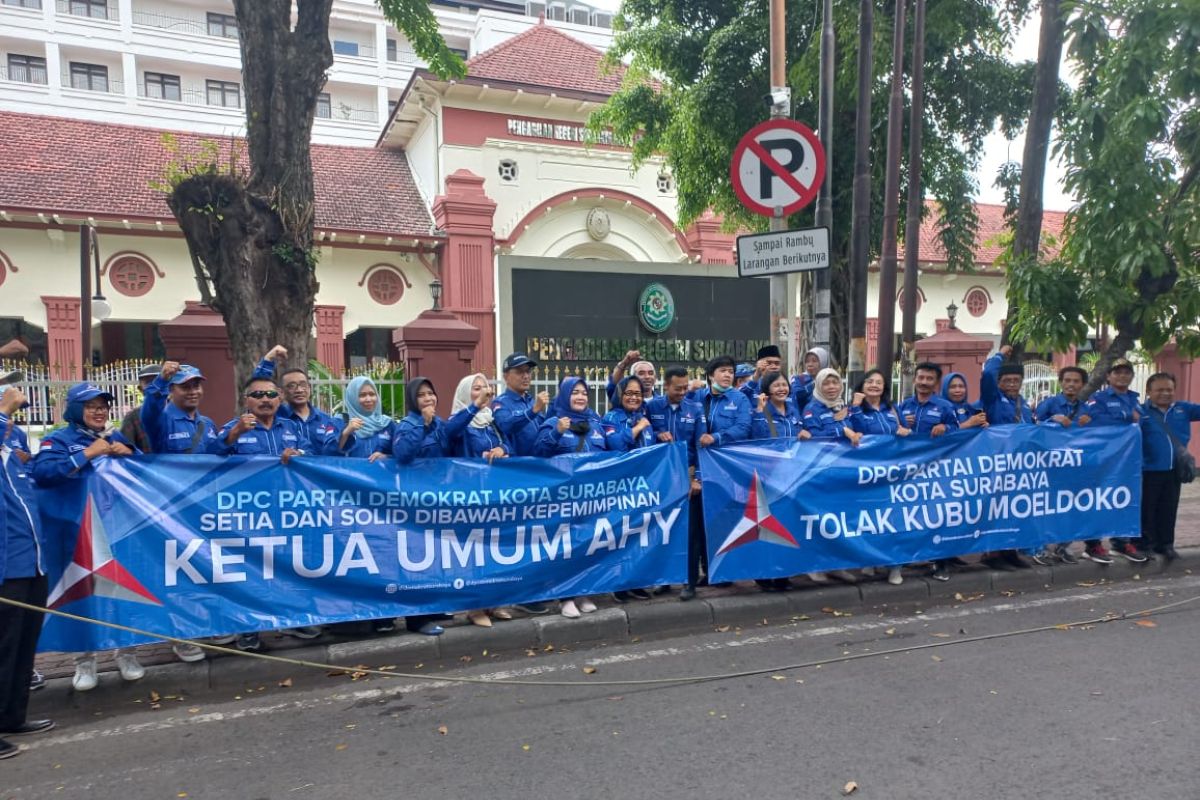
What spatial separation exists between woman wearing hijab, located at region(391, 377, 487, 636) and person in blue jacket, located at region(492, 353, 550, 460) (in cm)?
36

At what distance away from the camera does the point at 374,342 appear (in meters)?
19.5

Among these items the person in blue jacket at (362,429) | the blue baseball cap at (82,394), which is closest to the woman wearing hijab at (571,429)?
the person in blue jacket at (362,429)

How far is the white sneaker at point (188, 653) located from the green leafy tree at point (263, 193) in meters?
3.22

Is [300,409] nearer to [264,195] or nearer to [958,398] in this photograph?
[264,195]

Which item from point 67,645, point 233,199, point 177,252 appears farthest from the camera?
point 177,252

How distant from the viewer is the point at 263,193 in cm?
729

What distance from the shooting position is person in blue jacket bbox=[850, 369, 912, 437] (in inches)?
252

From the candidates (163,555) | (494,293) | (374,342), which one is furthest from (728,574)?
(374,342)

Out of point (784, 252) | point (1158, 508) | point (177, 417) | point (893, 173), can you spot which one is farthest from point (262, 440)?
point (893, 173)

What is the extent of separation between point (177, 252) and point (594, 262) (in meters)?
11.2

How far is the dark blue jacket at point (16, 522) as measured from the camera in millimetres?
3900

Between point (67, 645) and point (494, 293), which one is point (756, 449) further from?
point (494, 293)

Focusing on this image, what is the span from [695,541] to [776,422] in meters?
1.18

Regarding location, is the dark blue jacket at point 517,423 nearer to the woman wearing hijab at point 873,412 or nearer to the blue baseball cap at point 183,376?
the blue baseball cap at point 183,376
